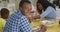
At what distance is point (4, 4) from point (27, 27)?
2.93 meters

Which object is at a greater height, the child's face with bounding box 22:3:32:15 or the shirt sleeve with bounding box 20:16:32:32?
the child's face with bounding box 22:3:32:15

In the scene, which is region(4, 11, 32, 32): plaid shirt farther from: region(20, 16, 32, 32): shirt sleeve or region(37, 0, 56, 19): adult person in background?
region(37, 0, 56, 19): adult person in background

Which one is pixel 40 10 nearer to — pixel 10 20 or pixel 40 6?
pixel 40 6

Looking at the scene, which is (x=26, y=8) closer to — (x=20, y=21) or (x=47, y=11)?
(x=20, y=21)

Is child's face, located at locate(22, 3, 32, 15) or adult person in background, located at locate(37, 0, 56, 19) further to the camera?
adult person in background, located at locate(37, 0, 56, 19)

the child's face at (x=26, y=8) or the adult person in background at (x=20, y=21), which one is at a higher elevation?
the child's face at (x=26, y=8)

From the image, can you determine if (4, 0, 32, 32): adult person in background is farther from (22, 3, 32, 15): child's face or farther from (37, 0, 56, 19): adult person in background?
(37, 0, 56, 19): adult person in background

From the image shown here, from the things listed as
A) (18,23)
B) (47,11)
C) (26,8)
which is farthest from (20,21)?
(47,11)

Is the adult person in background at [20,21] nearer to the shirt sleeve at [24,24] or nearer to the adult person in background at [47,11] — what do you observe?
the shirt sleeve at [24,24]

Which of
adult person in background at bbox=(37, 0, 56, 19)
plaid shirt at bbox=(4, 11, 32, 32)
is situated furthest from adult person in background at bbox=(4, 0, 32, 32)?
adult person in background at bbox=(37, 0, 56, 19)

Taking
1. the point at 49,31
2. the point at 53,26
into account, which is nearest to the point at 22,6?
the point at 49,31

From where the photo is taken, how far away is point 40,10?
3758 mm

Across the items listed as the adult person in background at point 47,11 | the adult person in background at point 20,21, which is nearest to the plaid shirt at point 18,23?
the adult person in background at point 20,21

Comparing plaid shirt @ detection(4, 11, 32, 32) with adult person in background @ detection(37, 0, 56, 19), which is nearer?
plaid shirt @ detection(4, 11, 32, 32)
